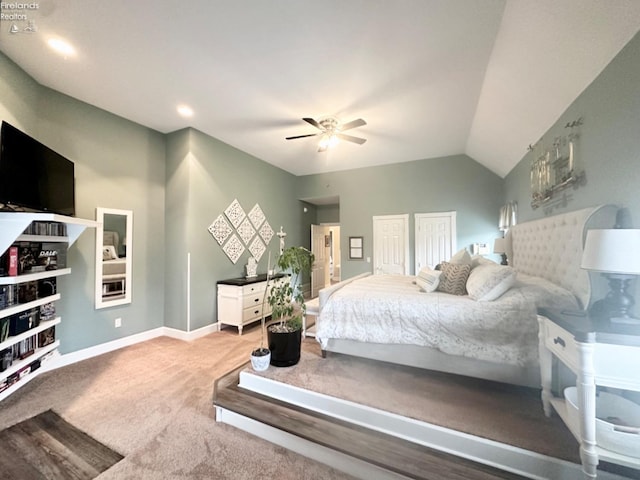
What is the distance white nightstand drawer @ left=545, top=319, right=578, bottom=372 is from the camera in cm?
131

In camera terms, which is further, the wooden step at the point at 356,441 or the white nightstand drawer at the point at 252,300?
the white nightstand drawer at the point at 252,300

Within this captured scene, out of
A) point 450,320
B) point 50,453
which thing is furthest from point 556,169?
point 50,453

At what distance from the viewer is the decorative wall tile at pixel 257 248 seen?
16.6 feet

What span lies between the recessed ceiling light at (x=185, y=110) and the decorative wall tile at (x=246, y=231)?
77.9 inches

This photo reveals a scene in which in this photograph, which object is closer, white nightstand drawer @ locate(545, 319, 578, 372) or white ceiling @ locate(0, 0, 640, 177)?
white nightstand drawer @ locate(545, 319, 578, 372)

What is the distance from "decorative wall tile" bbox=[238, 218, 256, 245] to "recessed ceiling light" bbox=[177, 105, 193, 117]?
1978 millimetres

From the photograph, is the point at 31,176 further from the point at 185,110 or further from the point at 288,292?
the point at 288,292

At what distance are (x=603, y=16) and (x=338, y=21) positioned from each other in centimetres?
173

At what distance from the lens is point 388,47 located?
2377mm

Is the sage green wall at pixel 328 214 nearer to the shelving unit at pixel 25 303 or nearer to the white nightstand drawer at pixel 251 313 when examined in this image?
the white nightstand drawer at pixel 251 313

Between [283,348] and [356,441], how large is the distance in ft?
3.54

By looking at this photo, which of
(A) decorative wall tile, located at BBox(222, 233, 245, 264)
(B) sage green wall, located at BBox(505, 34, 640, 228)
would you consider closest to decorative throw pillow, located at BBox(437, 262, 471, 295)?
(B) sage green wall, located at BBox(505, 34, 640, 228)

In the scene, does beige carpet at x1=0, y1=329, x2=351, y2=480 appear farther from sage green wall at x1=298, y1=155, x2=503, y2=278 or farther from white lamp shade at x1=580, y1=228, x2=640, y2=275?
sage green wall at x1=298, y1=155, x2=503, y2=278

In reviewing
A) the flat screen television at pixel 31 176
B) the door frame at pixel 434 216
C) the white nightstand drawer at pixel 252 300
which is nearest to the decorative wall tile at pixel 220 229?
the white nightstand drawer at pixel 252 300
